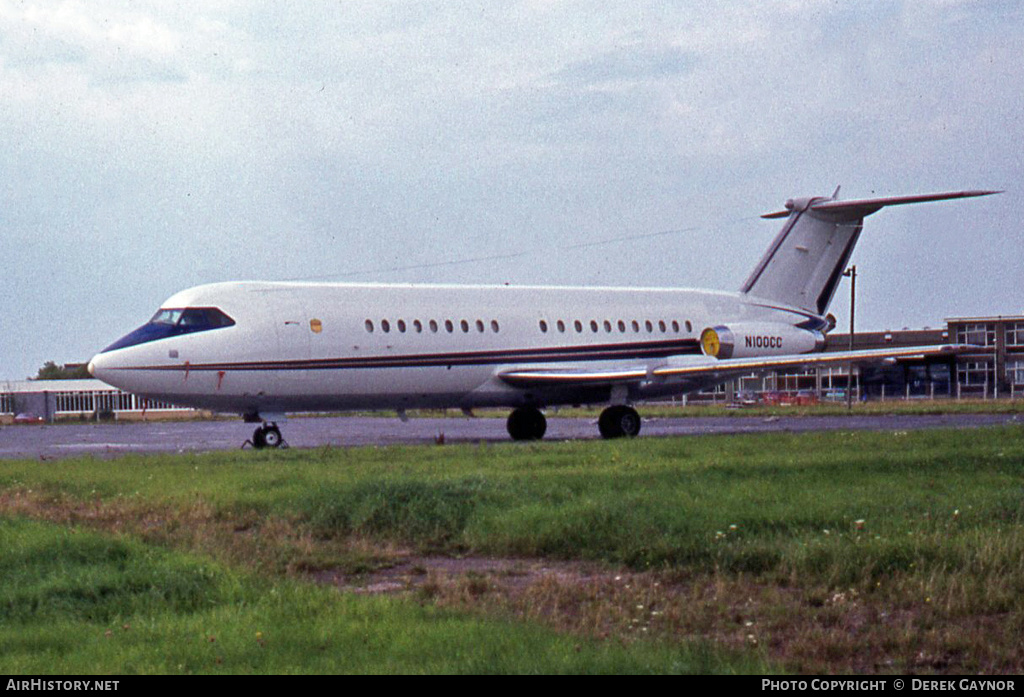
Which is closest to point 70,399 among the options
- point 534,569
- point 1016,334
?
point 1016,334

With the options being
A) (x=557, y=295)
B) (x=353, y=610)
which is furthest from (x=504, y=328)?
(x=353, y=610)

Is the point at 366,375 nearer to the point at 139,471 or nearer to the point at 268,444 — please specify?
the point at 268,444

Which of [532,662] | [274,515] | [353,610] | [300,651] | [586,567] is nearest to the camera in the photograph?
[532,662]

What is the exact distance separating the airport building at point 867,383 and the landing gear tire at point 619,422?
58.4 metres

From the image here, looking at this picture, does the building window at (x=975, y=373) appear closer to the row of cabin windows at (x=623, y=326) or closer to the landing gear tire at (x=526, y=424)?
the row of cabin windows at (x=623, y=326)

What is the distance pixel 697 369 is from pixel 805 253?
6216 mm

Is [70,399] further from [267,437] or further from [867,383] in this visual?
[267,437]

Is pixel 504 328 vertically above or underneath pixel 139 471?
above

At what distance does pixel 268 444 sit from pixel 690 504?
14387 mm

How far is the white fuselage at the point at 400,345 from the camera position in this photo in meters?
23.4

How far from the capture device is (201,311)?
23.9m

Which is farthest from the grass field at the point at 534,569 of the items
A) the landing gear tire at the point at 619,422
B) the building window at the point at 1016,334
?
the building window at the point at 1016,334

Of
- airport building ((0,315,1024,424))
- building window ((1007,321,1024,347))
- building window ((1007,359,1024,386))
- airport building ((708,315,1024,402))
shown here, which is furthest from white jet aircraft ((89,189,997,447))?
building window ((1007,321,1024,347))

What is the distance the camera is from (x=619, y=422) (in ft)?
90.4
